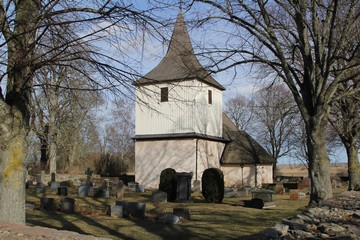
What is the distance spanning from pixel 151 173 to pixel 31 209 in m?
17.8

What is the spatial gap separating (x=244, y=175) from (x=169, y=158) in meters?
6.37

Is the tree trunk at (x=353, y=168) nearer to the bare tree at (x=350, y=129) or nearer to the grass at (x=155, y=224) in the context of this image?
the bare tree at (x=350, y=129)

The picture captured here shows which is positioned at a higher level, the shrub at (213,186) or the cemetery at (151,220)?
the shrub at (213,186)

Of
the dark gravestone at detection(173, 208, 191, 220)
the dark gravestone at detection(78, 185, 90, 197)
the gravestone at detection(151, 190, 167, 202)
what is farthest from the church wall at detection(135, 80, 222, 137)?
the dark gravestone at detection(173, 208, 191, 220)

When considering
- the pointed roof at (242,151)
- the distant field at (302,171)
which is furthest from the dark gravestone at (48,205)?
the distant field at (302,171)

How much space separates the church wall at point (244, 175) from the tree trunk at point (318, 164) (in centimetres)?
2040

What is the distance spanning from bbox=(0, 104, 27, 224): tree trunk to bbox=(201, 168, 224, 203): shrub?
1446 centimetres

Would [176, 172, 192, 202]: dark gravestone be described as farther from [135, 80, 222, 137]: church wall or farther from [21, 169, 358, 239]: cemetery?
[135, 80, 222, 137]: church wall

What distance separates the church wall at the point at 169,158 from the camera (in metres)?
32.7

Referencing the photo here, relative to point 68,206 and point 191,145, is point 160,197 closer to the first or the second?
point 68,206

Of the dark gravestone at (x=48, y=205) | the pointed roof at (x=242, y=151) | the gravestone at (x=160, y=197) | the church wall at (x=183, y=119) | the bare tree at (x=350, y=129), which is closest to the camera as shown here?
the dark gravestone at (x=48, y=205)

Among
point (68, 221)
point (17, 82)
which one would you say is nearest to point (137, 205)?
point (68, 221)

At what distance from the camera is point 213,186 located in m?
21.1

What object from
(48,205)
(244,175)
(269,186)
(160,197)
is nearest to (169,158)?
(244,175)
